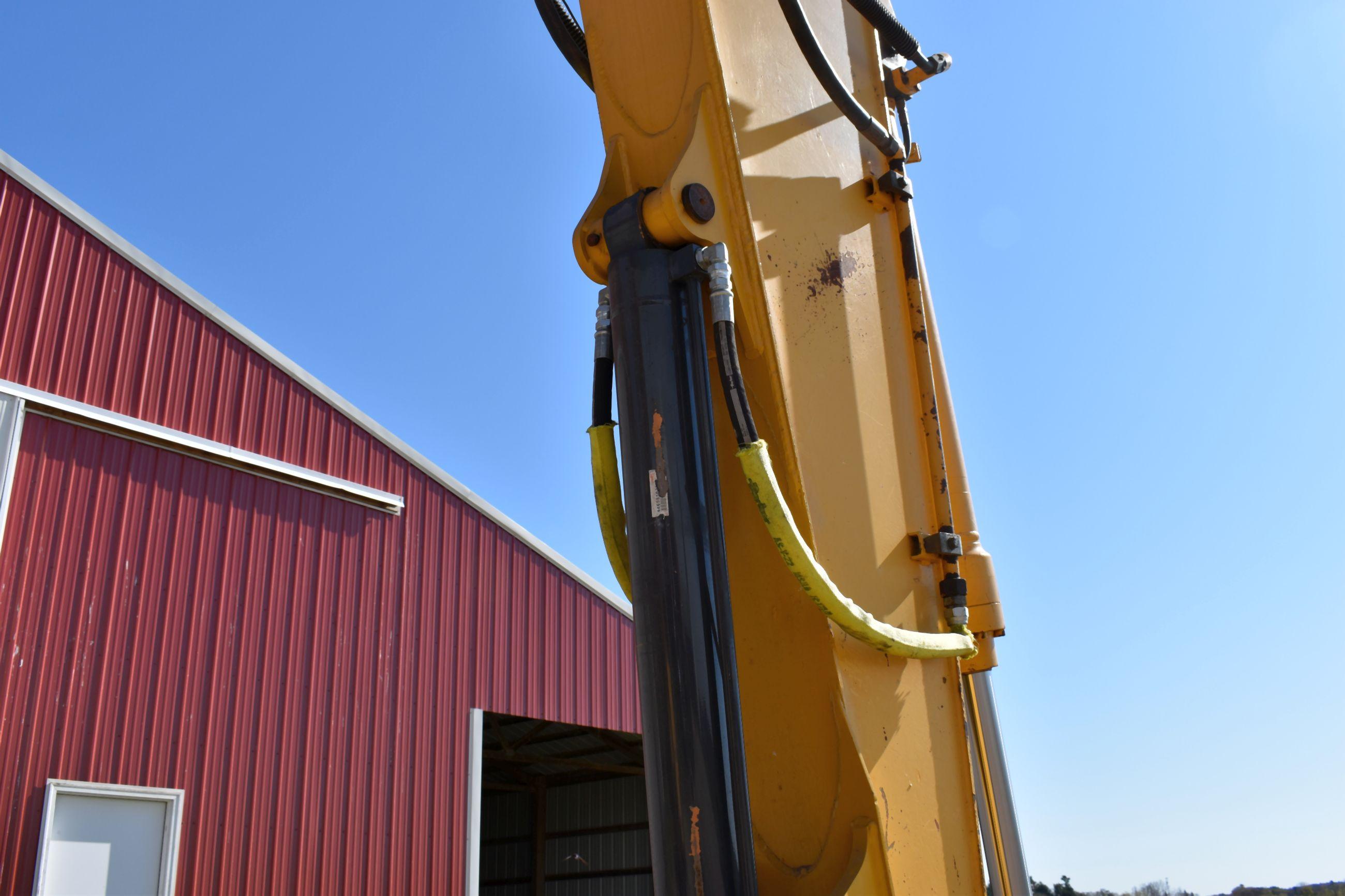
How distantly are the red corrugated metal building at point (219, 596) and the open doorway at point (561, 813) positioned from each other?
243 inches

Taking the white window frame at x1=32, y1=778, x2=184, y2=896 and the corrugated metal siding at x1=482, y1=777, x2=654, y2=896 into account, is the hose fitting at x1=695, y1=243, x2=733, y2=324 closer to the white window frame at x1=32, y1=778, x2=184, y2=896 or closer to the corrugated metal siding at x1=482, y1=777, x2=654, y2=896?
the white window frame at x1=32, y1=778, x2=184, y2=896

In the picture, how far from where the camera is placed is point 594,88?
2273mm

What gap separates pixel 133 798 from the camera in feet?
25.8

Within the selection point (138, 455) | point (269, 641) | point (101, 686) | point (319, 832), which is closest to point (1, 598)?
point (101, 686)

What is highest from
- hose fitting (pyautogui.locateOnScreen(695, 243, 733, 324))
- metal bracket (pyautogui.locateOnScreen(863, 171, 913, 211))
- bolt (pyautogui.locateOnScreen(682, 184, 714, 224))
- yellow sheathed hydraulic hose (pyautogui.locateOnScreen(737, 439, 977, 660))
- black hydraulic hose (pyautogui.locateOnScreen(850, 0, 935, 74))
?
black hydraulic hose (pyautogui.locateOnScreen(850, 0, 935, 74))

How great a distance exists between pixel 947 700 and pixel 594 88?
146cm

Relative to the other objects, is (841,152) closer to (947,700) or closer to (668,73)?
(668,73)

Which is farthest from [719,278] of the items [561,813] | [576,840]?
[561,813]

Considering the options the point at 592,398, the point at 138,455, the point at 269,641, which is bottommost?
the point at 592,398

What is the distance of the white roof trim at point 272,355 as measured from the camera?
337 inches

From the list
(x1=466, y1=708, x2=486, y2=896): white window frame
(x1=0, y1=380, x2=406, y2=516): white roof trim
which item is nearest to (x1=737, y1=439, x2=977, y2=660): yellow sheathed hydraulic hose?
(x1=0, y1=380, x2=406, y2=516): white roof trim

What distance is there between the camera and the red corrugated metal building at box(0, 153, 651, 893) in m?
7.83

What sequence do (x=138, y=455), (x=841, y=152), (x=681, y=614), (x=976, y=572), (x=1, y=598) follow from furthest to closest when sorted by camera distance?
1. (x=138, y=455)
2. (x=1, y=598)
3. (x=841, y=152)
4. (x=976, y=572)
5. (x=681, y=614)

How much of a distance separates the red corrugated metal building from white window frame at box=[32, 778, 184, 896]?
7 centimetres
